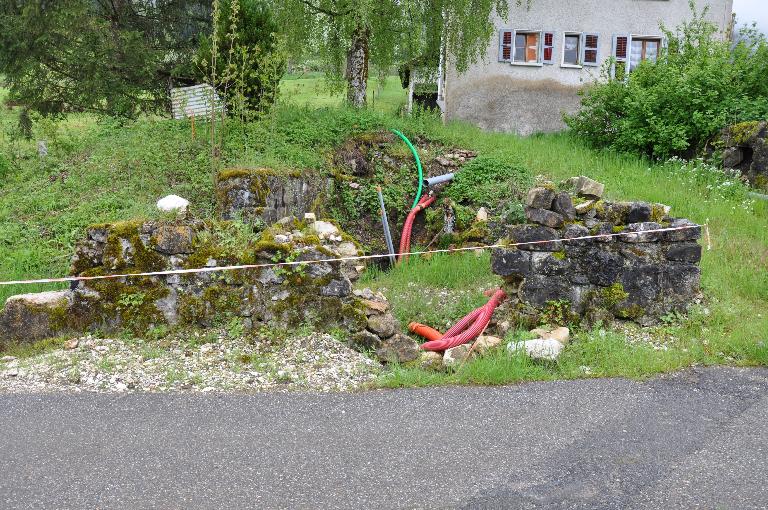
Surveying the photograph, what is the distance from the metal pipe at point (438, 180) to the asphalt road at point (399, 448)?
7644mm

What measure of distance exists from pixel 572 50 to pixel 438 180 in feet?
34.6

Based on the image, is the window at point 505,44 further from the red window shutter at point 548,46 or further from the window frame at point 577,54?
the window frame at point 577,54

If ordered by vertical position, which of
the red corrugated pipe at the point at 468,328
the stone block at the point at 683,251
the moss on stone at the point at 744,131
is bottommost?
the red corrugated pipe at the point at 468,328

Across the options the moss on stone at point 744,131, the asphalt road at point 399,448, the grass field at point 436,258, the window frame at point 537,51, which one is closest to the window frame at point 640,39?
the window frame at point 537,51

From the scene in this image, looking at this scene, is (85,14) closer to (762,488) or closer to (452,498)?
(452,498)

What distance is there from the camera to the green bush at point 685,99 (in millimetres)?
15664

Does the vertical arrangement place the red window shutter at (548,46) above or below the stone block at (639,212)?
above

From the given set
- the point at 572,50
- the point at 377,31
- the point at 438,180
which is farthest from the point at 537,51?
the point at 438,180

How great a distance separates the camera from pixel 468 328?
878 cm

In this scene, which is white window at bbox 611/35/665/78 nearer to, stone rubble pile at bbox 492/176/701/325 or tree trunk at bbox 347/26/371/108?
tree trunk at bbox 347/26/371/108

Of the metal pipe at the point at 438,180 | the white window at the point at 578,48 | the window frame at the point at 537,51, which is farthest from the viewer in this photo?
the white window at the point at 578,48

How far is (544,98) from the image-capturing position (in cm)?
2189

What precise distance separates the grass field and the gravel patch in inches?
30.6

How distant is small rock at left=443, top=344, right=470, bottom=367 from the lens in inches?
293
